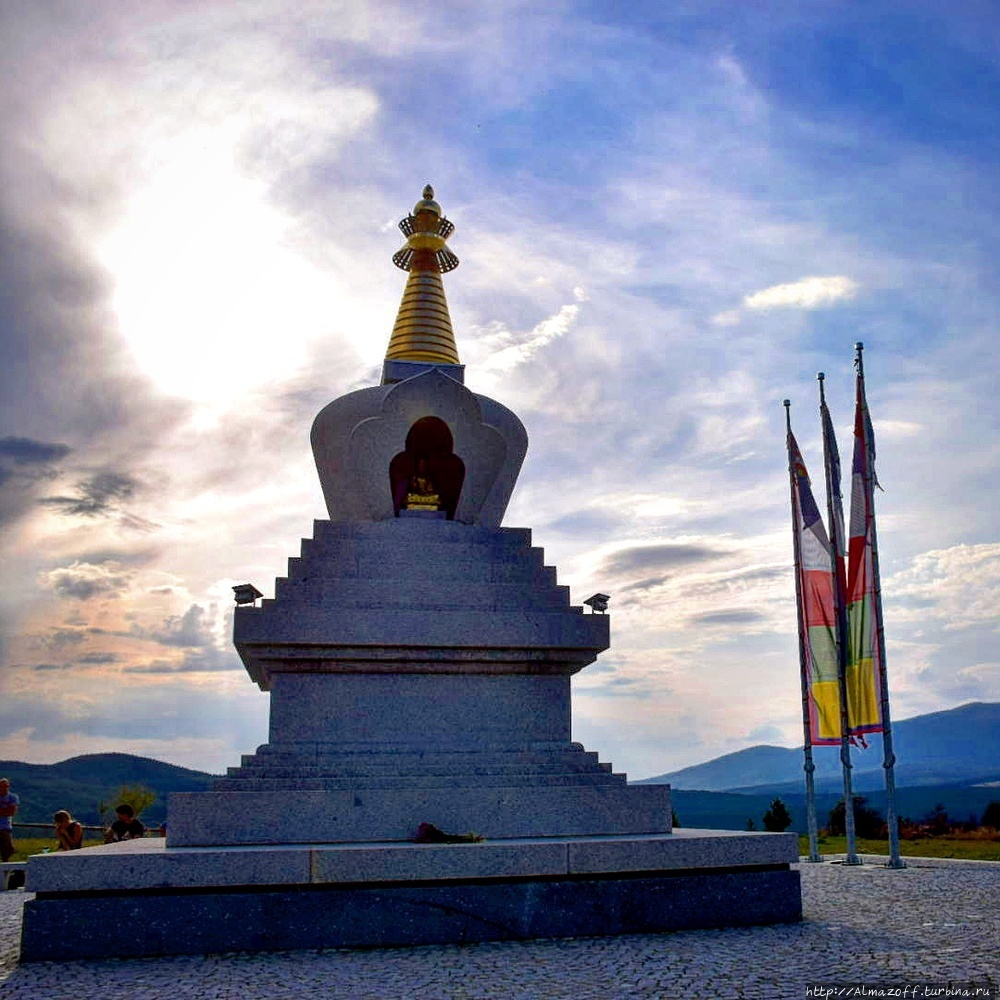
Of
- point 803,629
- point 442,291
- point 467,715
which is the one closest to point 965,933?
point 467,715

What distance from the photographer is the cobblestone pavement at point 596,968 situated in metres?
7.19

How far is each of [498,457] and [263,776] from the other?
6.44m

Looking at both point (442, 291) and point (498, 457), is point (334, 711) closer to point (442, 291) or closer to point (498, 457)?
point (498, 457)

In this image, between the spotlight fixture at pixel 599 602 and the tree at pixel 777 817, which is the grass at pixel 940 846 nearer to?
the tree at pixel 777 817

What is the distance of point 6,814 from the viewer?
15703 mm

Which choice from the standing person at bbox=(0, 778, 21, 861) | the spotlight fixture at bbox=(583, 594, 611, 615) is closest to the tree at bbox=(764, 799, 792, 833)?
the spotlight fixture at bbox=(583, 594, 611, 615)

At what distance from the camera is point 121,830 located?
48.7 ft

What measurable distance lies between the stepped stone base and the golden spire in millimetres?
9374

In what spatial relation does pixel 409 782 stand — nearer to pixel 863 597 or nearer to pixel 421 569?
pixel 421 569

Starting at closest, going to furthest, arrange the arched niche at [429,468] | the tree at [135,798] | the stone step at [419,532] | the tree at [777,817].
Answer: the stone step at [419,532], the arched niche at [429,468], the tree at [777,817], the tree at [135,798]

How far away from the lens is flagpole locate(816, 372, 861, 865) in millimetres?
16547

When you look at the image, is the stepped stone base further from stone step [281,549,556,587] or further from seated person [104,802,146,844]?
seated person [104,802,146,844]

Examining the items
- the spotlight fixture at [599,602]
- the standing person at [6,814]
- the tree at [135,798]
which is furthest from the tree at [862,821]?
the tree at [135,798]

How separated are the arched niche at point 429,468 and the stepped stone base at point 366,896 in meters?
6.89
